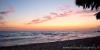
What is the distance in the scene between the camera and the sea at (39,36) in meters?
3.74

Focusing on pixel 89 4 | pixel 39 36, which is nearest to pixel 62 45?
pixel 39 36

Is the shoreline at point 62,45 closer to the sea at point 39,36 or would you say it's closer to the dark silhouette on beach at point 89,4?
the sea at point 39,36

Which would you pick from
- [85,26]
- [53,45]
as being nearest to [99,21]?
[85,26]

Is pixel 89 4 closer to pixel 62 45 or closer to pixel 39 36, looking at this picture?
pixel 62 45

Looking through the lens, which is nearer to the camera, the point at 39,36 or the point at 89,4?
the point at 89,4

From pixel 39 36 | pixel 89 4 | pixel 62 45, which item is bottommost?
pixel 62 45

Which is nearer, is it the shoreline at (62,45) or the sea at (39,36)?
the shoreline at (62,45)

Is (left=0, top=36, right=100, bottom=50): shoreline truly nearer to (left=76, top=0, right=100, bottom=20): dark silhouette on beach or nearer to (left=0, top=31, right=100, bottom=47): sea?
(left=0, top=31, right=100, bottom=47): sea

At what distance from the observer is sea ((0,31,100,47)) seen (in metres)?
3.74

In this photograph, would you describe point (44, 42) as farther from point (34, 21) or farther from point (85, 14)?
point (85, 14)

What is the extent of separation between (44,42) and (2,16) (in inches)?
34.4

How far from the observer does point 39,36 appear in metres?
3.95

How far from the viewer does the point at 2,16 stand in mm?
3705

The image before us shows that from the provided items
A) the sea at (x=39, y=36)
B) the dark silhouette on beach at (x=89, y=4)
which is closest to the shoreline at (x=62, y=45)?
the sea at (x=39, y=36)
